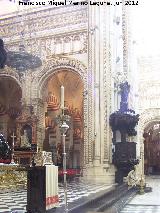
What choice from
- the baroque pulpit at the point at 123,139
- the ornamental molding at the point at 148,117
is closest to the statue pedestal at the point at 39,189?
the baroque pulpit at the point at 123,139

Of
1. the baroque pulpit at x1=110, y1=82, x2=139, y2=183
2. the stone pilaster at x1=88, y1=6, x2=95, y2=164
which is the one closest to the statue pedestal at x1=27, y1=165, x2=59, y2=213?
the baroque pulpit at x1=110, y1=82, x2=139, y2=183

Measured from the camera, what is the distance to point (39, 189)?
5.21 metres

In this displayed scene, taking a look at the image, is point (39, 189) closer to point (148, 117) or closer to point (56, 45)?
point (56, 45)

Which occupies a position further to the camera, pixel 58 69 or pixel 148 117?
pixel 148 117

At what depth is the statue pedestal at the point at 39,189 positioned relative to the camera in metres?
5.19

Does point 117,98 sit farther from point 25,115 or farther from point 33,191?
point 33,191

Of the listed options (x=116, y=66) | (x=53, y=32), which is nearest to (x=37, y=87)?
(x=53, y=32)

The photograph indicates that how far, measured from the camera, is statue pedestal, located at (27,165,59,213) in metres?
5.19

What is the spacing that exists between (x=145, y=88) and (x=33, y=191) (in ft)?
62.2

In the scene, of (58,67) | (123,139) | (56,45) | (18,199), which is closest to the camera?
(18,199)

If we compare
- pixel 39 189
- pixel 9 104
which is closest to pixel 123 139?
pixel 9 104

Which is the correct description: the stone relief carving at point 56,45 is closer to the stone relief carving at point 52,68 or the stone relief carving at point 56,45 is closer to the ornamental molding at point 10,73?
the stone relief carving at point 52,68

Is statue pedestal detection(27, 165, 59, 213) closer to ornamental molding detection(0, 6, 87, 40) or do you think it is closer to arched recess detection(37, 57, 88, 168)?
arched recess detection(37, 57, 88, 168)

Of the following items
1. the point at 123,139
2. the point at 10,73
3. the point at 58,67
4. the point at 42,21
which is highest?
the point at 42,21
